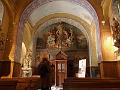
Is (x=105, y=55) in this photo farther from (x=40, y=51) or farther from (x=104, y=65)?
(x=40, y=51)

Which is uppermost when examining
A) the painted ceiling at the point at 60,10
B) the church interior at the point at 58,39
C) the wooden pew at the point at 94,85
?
the painted ceiling at the point at 60,10

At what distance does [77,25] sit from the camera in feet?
55.8

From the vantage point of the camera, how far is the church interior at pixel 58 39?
9844 mm

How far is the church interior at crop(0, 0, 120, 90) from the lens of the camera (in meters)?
9.84

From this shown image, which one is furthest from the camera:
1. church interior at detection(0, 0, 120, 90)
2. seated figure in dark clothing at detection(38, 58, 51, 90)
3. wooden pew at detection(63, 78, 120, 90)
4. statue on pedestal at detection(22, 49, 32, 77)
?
statue on pedestal at detection(22, 49, 32, 77)

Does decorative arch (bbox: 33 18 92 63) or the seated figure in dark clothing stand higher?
decorative arch (bbox: 33 18 92 63)

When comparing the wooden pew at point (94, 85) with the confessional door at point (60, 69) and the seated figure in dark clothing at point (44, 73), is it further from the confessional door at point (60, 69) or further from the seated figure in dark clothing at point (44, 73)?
the confessional door at point (60, 69)

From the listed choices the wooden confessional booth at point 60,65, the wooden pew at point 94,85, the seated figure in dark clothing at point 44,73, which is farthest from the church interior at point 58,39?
the wooden pew at point 94,85

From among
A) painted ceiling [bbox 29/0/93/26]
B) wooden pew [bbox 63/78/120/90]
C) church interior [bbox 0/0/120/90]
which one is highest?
painted ceiling [bbox 29/0/93/26]

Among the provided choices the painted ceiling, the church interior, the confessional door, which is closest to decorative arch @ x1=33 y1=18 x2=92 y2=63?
the church interior

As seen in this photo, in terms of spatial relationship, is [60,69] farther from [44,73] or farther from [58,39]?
[44,73]

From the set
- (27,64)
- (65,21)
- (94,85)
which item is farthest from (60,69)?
(94,85)

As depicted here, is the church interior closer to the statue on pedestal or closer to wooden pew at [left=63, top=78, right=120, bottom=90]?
the statue on pedestal

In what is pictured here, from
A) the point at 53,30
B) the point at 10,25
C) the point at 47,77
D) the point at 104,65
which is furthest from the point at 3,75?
the point at 53,30
